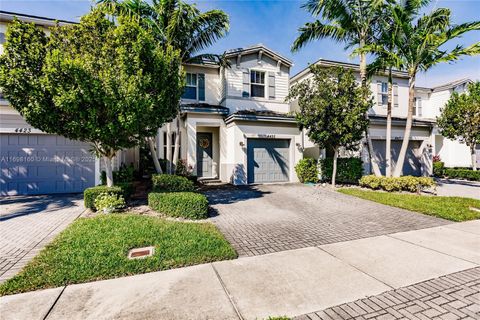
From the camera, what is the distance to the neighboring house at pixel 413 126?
1522 cm

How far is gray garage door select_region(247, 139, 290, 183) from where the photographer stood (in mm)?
13164

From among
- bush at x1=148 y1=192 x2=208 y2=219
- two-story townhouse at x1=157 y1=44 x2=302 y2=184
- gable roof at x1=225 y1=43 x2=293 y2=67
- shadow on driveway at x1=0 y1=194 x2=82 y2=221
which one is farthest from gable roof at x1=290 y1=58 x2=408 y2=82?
shadow on driveway at x1=0 y1=194 x2=82 y2=221

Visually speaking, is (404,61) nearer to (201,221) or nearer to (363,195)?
(363,195)

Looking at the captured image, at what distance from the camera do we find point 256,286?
3297 mm

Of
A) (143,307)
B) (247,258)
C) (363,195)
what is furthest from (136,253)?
(363,195)

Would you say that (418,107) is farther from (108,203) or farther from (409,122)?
(108,203)

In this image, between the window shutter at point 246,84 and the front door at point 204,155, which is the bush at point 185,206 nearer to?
the front door at point 204,155

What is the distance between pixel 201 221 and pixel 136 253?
89.6 inches

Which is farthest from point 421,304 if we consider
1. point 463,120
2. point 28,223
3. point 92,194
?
point 463,120

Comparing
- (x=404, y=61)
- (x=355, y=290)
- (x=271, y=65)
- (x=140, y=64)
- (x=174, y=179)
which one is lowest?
(x=355, y=290)

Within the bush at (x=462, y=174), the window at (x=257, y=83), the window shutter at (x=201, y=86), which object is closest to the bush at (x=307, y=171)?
the window at (x=257, y=83)

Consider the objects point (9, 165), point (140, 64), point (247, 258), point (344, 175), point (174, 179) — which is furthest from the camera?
point (344, 175)

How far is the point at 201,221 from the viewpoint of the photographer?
6.44 meters

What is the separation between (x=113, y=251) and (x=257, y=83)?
44.2 feet
